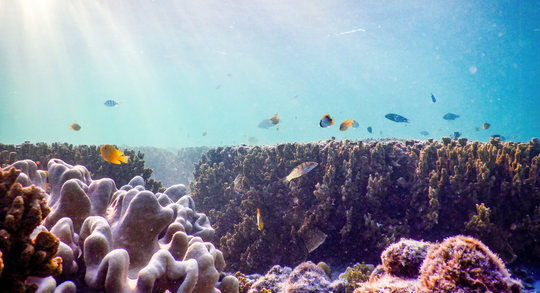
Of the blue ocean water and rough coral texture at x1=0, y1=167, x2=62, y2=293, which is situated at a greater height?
rough coral texture at x1=0, y1=167, x2=62, y2=293

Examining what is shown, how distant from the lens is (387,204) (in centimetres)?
462

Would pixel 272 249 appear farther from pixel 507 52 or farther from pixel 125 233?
pixel 507 52

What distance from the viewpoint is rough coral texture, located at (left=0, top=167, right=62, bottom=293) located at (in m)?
1.05

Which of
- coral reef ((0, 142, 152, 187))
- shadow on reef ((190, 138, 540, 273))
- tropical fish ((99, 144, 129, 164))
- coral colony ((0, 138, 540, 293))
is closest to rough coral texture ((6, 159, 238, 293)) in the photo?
coral colony ((0, 138, 540, 293))

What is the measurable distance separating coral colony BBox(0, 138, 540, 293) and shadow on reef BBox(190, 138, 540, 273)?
0.02 metres

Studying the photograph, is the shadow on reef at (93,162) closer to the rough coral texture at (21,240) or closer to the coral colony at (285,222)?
the coral colony at (285,222)

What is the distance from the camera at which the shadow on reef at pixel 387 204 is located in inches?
160

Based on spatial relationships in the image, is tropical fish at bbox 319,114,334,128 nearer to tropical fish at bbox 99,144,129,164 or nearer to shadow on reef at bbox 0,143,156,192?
tropical fish at bbox 99,144,129,164

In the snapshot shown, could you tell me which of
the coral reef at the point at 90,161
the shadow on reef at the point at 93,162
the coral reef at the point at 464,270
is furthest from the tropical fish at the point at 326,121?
the coral reef at the point at 90,161

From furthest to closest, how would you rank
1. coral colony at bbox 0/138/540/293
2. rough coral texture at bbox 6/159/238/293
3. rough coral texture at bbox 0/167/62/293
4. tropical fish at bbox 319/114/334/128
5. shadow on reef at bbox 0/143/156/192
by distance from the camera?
shadow on reef at bbox 0/143/156/192 → tropical fish at bbox 319/114/334/128 → rough coral texture at bbox 6/159/238/293 → coral colony at bbox 0/138/540/293 → rough coral texture at bbox 0/167/62/293

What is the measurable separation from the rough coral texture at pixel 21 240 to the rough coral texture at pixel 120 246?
28 centimetres

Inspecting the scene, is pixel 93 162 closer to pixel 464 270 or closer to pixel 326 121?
pixel 326 121

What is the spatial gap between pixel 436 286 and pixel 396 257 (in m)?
0.49

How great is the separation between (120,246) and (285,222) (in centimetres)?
335
